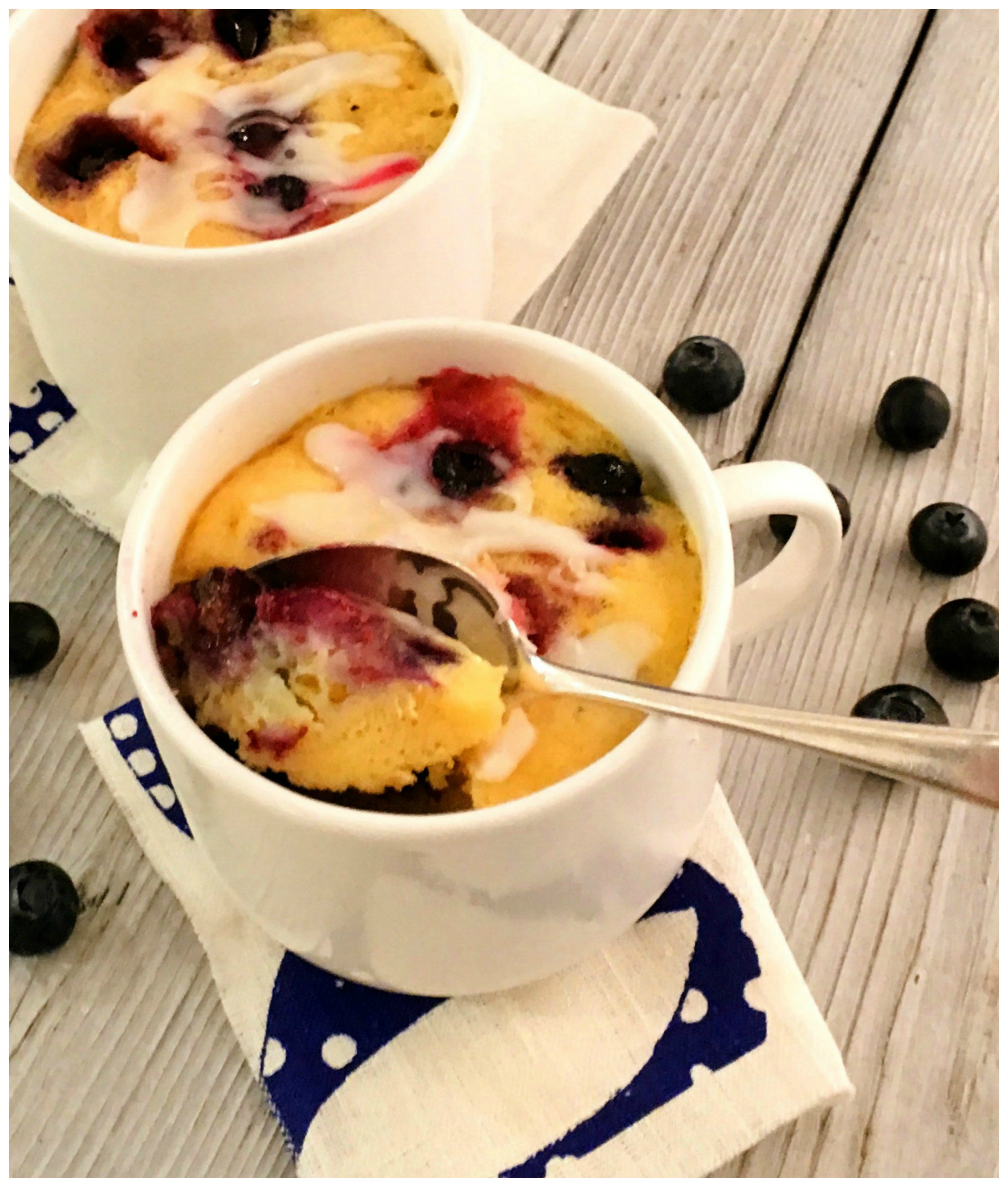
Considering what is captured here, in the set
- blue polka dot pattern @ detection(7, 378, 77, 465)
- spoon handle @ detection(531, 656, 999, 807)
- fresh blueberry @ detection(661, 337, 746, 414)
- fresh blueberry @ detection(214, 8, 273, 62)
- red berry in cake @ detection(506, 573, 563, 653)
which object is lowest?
blue polka dot pattern @ detection(7, 378, 77, 465)

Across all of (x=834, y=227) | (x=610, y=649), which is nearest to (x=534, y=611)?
(x=610, y=649)

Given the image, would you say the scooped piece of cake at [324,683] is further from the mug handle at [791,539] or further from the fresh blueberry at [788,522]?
the fresh blueberry at [788,522]

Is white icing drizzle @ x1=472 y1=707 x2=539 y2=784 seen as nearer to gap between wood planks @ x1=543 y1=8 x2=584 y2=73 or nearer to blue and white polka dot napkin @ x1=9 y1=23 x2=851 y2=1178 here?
blue and white polka dot napkin @ x1=9 y1=23 x2=851 y2=1178

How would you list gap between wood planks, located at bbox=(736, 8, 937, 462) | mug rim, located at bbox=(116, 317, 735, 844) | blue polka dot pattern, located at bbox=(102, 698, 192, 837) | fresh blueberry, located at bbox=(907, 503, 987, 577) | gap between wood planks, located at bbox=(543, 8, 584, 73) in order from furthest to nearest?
1. gap between wood planks, located at bbox=(543, 8, 584, 73)
2. gap between wood planks, located at bbox=(736, 8, 937, 462)
3. fresh blueberry, located at bbox=(907, 503, 987, 577)
4. blue polka dot pattern, located at bbox=(102, 698, 192, 837)
5. mug rim, located at bbox=(116, 317, 735, 844)

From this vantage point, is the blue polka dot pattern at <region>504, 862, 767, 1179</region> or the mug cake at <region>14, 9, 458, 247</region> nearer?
the blue polka dot pattern at <region>504, 862, 767, 1179</region>

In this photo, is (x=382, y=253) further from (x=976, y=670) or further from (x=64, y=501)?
(x=976, y=670)

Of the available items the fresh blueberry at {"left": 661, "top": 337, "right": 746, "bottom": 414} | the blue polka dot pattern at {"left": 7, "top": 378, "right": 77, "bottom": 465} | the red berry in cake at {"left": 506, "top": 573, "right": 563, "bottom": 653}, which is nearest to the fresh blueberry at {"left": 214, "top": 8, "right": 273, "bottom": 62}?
the blue polka dot pattern at {"left": 7, "top": 378, "right": 77, "bottom": 465}

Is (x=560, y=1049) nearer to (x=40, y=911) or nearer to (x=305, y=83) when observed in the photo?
(x=40, y=911)
